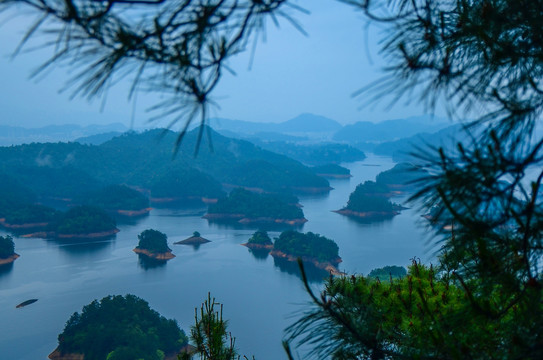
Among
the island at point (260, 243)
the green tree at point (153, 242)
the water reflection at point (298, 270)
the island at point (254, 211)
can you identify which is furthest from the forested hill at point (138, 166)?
the water reflection at point (298, 270)

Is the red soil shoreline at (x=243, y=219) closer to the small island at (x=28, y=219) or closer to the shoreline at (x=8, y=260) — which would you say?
the small island at (x=28, y=219)

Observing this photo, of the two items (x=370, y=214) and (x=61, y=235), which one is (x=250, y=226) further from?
(x=61, y=235)

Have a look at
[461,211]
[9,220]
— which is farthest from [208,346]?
[9,220]

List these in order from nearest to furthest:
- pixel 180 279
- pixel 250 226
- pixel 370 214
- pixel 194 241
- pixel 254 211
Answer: pixel 180 279 < pixel 194 241 < pixel 250 226 < pixel 370 214 < pixel 254 211

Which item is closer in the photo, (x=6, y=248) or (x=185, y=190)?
(x=6, y=248)

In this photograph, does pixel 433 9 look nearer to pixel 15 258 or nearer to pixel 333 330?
pixel 333 330

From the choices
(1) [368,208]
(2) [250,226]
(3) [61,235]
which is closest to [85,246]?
(3) [61,235]

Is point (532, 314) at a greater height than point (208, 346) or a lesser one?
greater
